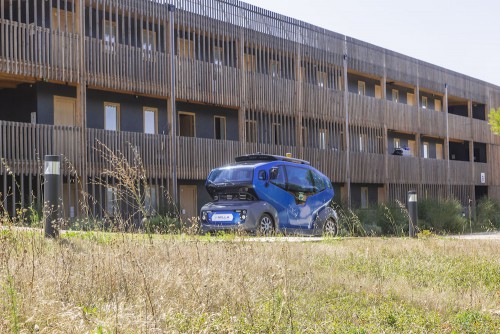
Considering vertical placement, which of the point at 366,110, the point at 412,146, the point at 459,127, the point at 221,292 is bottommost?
the point at 221,292

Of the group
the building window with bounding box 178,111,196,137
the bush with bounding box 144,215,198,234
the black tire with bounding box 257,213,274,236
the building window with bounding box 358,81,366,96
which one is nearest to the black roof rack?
the black tire with bounding box 257,213,274,236

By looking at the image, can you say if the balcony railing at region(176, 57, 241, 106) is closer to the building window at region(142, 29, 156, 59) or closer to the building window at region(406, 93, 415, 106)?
the building window at region(142, 29, 156, 59)

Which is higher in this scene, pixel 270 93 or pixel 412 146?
pixel 270 93

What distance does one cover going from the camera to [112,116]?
78.8ft

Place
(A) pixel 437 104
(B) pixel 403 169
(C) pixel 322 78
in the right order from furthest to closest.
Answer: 1. (A) pixel 437 104
2. (B) pixel 403 169
3. (C) pixel 322 78

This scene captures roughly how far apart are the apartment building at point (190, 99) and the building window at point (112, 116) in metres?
0.03

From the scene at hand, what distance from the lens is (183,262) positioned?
8000 millimetres

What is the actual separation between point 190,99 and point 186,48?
9.23 ft

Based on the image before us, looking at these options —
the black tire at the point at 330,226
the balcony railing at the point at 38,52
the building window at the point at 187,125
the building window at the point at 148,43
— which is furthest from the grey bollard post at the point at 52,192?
the building window at the point at 187,125

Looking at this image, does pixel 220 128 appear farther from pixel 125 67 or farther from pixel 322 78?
pixel 125 67

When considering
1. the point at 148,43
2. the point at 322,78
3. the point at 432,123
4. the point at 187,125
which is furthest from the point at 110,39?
the point at 432,123

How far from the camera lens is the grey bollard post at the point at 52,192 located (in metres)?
9.48

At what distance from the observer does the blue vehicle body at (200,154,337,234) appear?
624 inches

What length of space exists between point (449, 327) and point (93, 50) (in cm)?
1618
